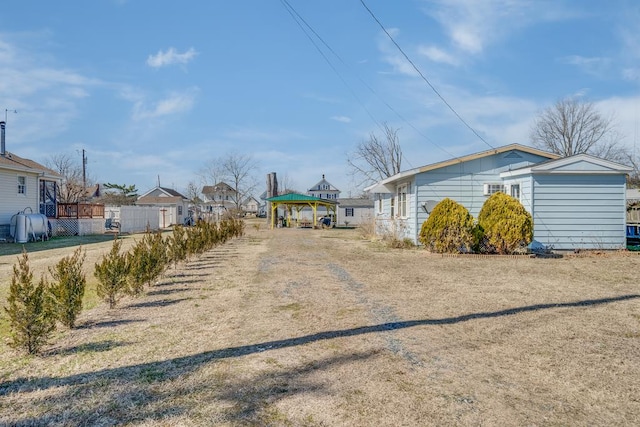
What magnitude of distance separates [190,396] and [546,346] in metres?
3.30

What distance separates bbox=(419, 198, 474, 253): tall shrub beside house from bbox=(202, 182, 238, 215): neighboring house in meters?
51.1

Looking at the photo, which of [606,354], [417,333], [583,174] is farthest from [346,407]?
[583,174]

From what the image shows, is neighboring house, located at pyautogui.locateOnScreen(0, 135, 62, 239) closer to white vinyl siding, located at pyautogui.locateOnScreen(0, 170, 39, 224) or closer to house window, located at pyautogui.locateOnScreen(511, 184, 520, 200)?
white vinyl siding, located at pyautogui.locateOnScreen(0, 170, 39, 224)

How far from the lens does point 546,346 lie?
4.15m

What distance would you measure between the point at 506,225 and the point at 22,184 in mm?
21933

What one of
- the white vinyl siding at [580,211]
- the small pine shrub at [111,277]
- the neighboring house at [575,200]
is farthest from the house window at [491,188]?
the small pine shrub at [111,277]

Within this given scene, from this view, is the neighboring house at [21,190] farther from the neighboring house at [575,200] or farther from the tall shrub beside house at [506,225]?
the neighboring house at [575,200]

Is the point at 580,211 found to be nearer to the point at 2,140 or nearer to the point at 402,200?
the point at 402,200

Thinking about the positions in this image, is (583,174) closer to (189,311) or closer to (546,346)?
(546,346)

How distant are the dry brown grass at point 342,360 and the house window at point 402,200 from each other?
32.8 ft

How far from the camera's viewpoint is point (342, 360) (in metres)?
3.75

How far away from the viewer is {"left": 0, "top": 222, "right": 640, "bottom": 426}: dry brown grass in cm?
282

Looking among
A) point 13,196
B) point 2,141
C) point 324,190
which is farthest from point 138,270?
point 324,190

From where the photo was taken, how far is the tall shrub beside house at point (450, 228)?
12406 mm
